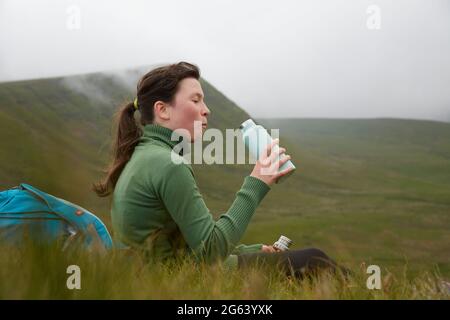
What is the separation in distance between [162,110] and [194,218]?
50.2 inches

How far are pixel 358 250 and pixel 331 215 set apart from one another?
1690 inches

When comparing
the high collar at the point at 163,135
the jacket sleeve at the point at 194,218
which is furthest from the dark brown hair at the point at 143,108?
the jacket sleeve at the point at 194,218

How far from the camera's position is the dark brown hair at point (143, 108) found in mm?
5286

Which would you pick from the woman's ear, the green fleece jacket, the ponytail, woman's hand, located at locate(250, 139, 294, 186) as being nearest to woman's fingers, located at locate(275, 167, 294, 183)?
woman's hand, located at locate(250, 139, 294, 186)

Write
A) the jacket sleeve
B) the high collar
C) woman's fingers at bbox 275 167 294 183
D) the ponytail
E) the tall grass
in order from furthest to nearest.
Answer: the ponytail < the high collar < woman's fingers at bbox 275 167 294 183 < the jacket sleeve < the tall grass

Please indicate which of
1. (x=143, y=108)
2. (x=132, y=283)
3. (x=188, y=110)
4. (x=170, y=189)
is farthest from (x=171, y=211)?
(x=132, y=283)

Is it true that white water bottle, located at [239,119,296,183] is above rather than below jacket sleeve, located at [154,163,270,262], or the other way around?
above

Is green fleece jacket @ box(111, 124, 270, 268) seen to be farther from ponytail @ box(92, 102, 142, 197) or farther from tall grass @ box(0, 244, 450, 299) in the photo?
tall grass @ box(0, 244, 450, 299)

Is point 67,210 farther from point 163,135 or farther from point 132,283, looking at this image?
point 132,283

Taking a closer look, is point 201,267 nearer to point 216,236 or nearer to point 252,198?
point 216,236

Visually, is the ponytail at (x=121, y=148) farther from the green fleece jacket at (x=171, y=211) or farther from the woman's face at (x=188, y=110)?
the woman's face at (x=188, y=110)

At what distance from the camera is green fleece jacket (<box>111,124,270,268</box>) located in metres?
4.49

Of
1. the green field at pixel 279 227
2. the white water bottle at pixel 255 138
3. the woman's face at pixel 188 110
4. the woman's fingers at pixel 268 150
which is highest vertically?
the woman's face at pixel 188 110
